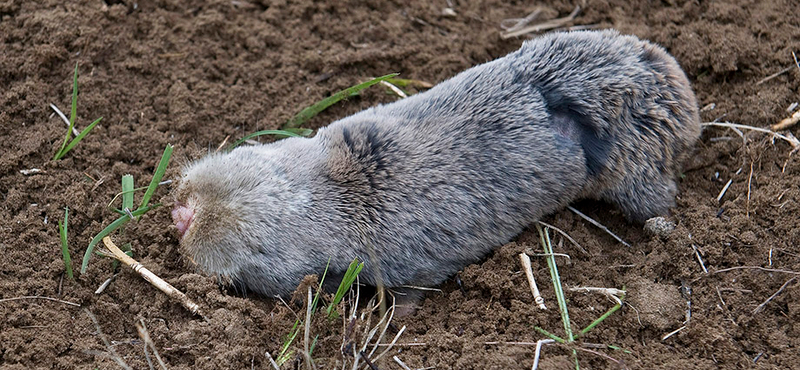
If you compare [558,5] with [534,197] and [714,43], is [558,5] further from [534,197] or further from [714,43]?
[534,197]

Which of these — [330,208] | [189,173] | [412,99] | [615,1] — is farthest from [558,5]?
[189,173]

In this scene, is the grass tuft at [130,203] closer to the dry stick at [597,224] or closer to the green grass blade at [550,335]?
the green grass blade at [550,335]

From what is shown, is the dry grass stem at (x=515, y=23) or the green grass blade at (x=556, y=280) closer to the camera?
the green grass blade at (x=556, y=280)

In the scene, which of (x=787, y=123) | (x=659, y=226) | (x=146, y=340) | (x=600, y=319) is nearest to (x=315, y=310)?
(x=146, y=340)

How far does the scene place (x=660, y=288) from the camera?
129 inches

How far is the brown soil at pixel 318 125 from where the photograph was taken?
3.09 metres

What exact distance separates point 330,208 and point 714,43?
2.59 meters

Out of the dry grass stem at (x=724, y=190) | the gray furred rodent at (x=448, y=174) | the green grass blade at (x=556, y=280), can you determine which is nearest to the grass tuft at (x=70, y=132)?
the gray furred rodent at (x=448, y=174)

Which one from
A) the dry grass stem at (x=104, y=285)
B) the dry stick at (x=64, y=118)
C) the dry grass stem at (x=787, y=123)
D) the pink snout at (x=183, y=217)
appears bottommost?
the dry grass stem at (x=104, y=285)

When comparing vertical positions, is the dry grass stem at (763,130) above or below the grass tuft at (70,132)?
above

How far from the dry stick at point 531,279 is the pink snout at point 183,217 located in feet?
5.43

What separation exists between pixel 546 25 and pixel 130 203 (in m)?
2.91

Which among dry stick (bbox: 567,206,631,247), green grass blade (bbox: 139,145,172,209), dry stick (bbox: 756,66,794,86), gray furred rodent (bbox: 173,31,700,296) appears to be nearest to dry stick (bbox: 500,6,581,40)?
gray furred rodent (bbox: 173,31,700,296)

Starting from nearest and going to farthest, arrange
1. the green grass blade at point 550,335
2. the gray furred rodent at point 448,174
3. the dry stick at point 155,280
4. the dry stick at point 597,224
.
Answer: the green grass blade at point 550,335
the dry stick at point 155,280
the gray furred rodent at point 448,174
the dry stick at point 597,224
